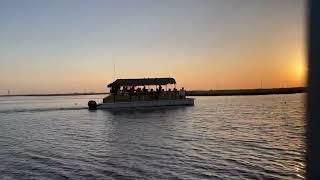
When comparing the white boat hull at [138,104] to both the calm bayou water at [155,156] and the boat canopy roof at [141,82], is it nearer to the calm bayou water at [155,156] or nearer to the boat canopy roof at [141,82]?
the boat canopy roof at [141,82]

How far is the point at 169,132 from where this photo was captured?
3875cm

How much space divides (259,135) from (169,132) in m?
8.06

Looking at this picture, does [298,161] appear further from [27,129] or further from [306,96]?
[27,129]

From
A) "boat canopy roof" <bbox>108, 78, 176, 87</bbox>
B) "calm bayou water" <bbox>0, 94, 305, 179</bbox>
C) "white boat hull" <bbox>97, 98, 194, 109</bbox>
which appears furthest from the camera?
"boat canopy roof" <bbox>108, 78, 176, 87</bbox>

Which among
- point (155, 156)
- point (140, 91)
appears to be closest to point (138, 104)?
point (140, 91)

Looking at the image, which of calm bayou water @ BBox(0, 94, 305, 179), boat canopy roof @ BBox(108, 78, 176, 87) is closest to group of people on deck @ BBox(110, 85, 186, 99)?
boat canopy roof @ BBox(108, 78, 176, 87)

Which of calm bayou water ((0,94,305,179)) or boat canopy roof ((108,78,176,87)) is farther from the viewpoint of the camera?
boat canopy roof ((108,78,176,87))

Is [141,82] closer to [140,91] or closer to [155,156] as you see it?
[140,91]

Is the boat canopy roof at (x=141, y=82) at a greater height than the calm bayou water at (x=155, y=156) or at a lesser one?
greater

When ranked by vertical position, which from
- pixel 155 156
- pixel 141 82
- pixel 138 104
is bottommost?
pixel 155 156

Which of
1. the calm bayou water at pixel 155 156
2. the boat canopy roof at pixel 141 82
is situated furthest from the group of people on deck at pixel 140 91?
the calm bayou water at pixel 155 156

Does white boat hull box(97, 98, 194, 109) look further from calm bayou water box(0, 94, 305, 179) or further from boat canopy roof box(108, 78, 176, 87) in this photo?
calm bayou water box(0, 94, 305, 179)

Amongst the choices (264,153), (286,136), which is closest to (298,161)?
(264,153)

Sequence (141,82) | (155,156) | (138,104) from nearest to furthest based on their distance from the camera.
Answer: (155,156) < (138,104) < (141,82)
